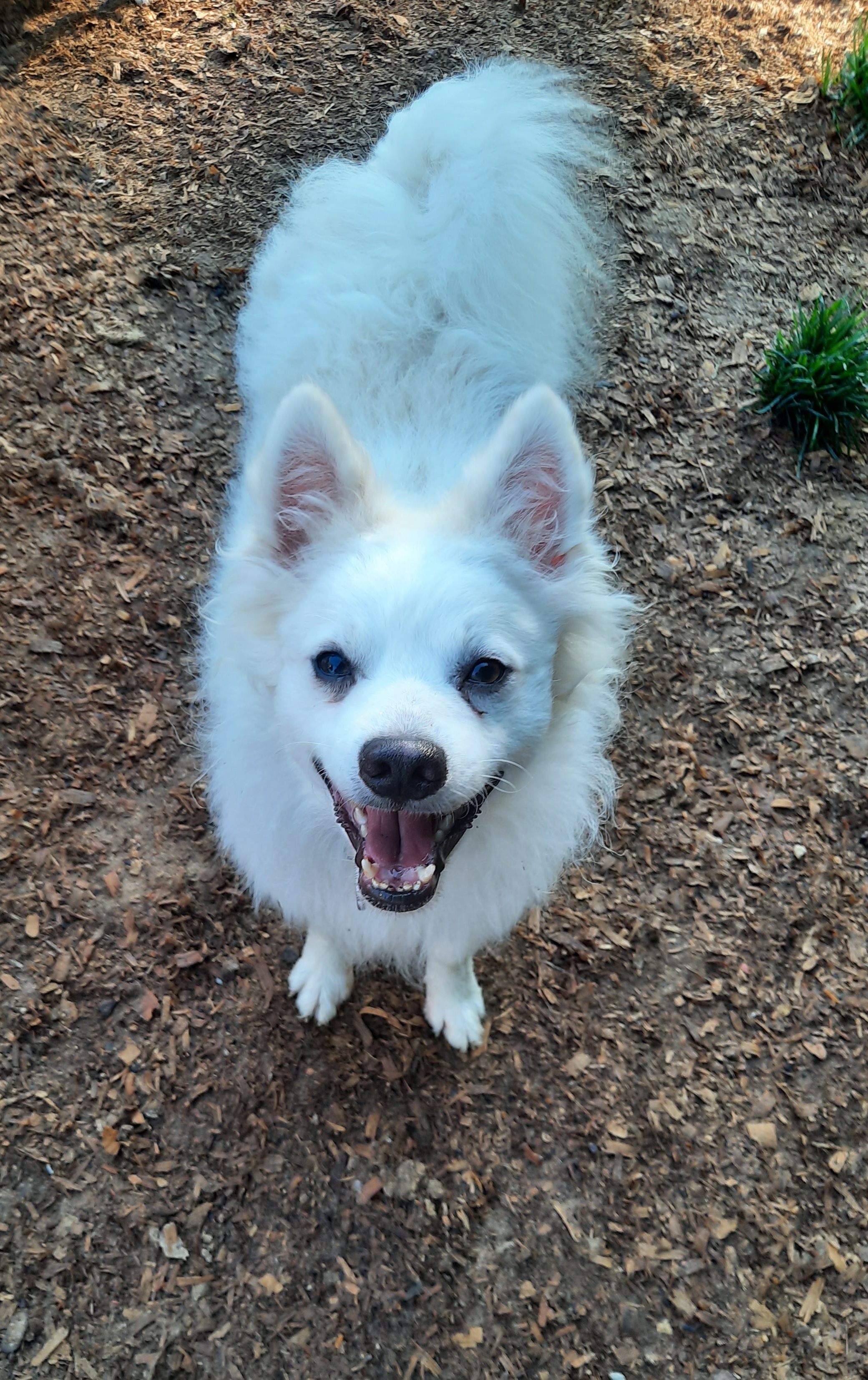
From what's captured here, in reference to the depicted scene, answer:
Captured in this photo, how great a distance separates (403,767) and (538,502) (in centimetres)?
76

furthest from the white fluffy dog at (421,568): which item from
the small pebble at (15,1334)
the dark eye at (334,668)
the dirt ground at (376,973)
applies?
the small pebble at (15,1334)

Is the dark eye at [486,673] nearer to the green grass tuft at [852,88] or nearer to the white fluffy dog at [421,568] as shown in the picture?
the white fluffy dog at [421,568]

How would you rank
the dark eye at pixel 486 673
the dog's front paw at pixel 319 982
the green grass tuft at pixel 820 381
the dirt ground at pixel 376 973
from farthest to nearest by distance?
the green grass tuft at pixel 820 381
the dog's front paw at pixel 319 982
the dirt ground at pixel 376 973
the dark eye at pixel 486 673

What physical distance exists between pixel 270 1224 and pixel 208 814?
135cm

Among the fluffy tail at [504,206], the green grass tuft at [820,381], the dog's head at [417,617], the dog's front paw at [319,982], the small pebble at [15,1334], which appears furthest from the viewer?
the green grass tuft at [820,381]

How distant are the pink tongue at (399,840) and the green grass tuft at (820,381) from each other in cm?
304

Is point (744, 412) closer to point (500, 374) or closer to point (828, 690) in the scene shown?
point (828, 690)

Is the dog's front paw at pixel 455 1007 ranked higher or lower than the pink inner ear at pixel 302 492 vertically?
lower

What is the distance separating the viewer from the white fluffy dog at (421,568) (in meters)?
1.83

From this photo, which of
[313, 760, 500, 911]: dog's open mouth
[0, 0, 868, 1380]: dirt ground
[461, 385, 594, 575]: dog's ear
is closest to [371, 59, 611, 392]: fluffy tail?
[461, 385, 594, 575]: dog's ear

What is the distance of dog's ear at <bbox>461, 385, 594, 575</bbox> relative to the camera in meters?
1.88

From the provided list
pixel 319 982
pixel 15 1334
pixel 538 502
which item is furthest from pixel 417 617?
pixel 15 1334

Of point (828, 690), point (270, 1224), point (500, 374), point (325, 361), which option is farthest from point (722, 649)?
point (270, 1224)

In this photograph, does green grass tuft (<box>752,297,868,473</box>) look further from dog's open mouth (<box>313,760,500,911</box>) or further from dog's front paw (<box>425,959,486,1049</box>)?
dog's open mouth (<box>313,760,500,911</box>)
